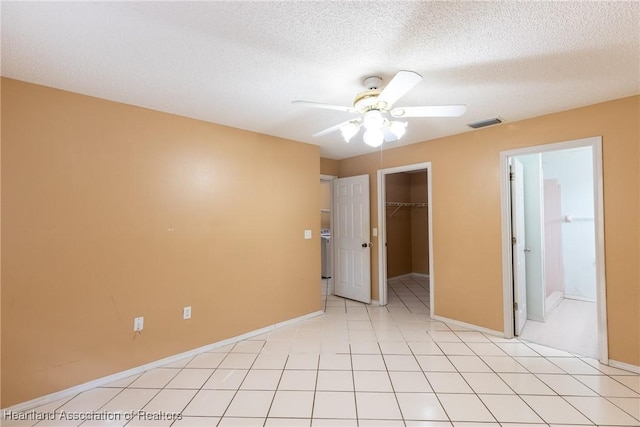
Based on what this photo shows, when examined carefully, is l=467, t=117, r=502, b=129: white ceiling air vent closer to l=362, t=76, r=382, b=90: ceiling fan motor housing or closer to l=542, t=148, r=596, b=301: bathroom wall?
l=362, t=76, r=382, b=90: ceiling fan motor housing

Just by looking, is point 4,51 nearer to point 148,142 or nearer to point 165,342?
point 148,142

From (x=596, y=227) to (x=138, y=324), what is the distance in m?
4.15

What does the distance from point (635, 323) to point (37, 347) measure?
4.67 meters

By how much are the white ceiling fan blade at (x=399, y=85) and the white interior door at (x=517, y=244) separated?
7.08 feet

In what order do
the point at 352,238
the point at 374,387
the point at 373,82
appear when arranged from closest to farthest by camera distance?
the point at 373,82 → the point at 374,387 → the point at 352,238

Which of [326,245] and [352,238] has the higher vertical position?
[352,238]

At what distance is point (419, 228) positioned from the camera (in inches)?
244

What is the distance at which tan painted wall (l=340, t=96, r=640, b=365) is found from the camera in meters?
2.36

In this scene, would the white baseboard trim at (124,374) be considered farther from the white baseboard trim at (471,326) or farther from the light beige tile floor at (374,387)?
the white baseboard trim at (471,326)

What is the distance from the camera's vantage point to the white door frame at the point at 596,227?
2477 millimetres

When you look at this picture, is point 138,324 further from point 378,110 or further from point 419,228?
point 419,228

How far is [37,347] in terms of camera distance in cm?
203

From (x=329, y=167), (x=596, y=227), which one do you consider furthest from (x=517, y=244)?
(x=329, y=167)

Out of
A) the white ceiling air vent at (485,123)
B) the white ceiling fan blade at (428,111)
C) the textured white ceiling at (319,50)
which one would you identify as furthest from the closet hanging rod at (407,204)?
the white ceiling fan blade at (428,111)
